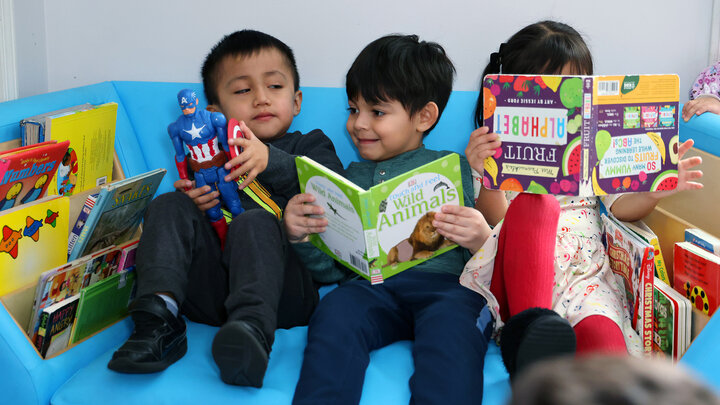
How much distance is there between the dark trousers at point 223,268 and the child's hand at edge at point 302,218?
0.13ft

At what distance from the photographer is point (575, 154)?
109 cm

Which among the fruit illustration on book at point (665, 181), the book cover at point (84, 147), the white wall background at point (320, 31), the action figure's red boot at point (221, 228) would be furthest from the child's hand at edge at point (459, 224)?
the book cover at point (84, 147)

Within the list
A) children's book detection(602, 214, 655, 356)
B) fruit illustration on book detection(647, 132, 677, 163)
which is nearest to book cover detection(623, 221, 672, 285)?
children's book detection(602, 214, 655, 356)

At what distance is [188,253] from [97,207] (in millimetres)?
209

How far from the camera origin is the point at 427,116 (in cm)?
145

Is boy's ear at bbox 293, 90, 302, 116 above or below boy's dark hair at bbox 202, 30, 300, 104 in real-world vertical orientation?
below

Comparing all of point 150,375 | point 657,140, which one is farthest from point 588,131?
point 150,375

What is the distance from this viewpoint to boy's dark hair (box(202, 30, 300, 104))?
1508 mm

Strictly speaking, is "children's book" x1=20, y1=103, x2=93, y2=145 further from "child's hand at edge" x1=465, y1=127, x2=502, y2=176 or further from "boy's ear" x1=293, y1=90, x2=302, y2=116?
"child's hand at edge" x1=465, y1=127, x2=502, y2=176

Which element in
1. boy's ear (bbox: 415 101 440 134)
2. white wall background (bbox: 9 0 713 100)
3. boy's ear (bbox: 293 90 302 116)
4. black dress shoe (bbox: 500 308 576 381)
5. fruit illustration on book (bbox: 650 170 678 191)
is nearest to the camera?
black dress shoe (bbox: 500 308 576 381)

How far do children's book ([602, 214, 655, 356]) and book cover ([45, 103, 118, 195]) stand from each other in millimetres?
1126

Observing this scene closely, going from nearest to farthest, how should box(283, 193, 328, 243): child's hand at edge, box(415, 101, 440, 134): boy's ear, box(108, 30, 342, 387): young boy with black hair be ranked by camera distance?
box(108, 30, 342, 387): young boy with black hair, box(283, 193, 328, 243): child's hand at edge, box(415, 101, 440, 134): boy's ear

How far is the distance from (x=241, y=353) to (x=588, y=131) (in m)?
0.70

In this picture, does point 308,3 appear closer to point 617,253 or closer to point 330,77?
point 330,77
